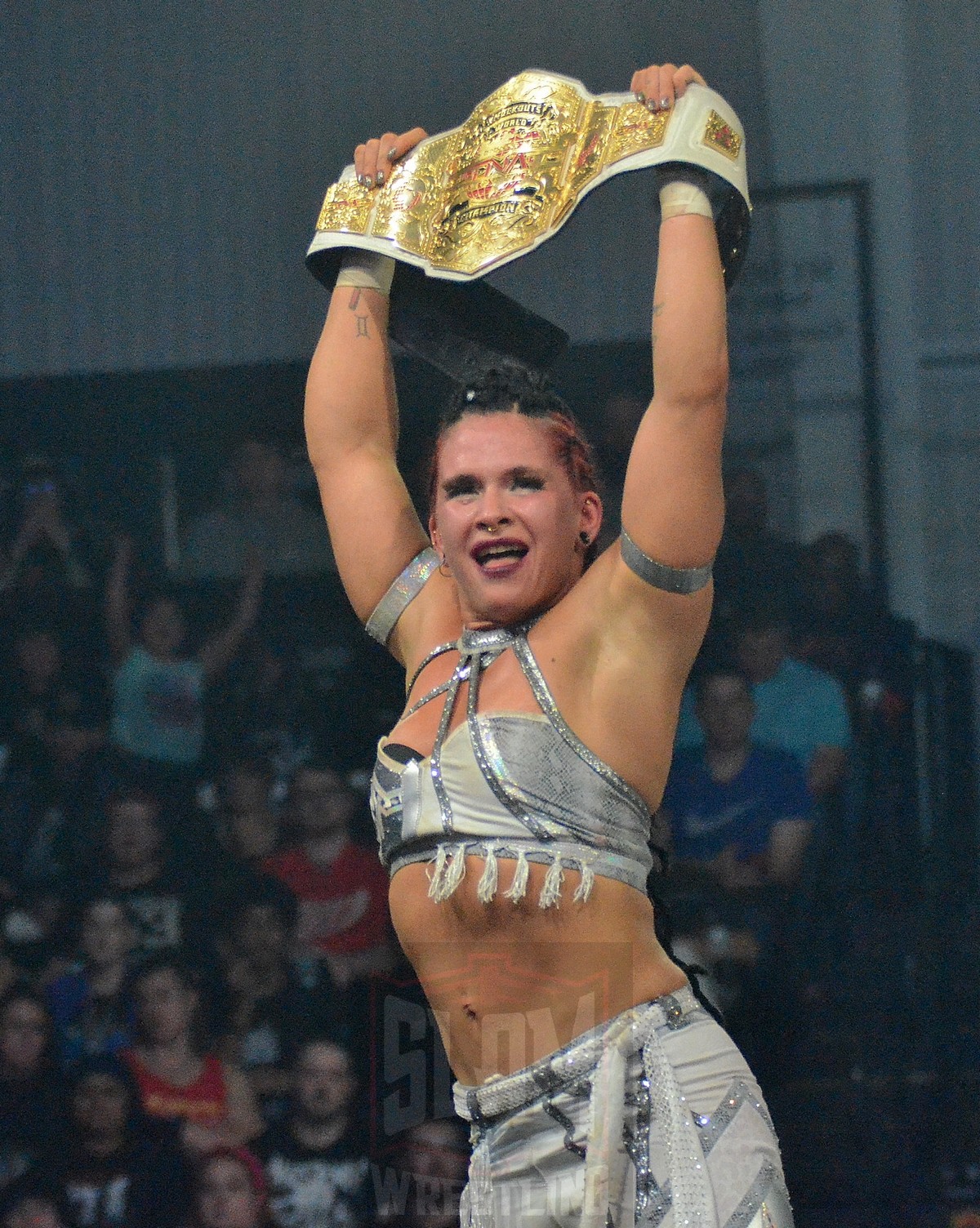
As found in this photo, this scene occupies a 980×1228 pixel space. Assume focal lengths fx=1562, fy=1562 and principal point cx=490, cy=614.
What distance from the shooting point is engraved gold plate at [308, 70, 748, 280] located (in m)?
2.15

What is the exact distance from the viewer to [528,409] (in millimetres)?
2195

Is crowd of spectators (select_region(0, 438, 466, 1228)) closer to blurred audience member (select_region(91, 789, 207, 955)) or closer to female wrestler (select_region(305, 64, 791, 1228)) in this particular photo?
blurred audience member (select_region(91, 789, 207, 955))

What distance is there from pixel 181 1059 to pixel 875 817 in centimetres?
146

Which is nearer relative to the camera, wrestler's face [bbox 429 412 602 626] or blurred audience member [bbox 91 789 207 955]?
wrestler's face [bbox 429 412 602 626]

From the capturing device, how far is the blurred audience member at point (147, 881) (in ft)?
10.5

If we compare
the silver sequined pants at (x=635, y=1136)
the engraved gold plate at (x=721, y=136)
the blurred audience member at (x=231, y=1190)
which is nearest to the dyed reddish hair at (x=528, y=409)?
the engraved gold plate at (x=721, y=136)

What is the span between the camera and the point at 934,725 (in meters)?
2.98

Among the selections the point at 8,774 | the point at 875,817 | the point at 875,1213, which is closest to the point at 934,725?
the point at 875,817

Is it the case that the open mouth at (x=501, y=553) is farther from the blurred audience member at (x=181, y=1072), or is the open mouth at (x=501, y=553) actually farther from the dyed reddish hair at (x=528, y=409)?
the blurred audience member at (x=181, y=1072)

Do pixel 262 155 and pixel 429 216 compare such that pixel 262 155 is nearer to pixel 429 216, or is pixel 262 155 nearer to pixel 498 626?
pixel 429 216

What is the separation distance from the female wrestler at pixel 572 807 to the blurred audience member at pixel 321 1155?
103cm

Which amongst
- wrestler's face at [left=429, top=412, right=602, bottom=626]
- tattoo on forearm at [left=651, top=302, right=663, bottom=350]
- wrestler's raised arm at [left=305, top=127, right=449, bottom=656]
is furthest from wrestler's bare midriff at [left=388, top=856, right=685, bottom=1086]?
tattoo on forearm at [left=651, top=302, right=663, bottom=350]

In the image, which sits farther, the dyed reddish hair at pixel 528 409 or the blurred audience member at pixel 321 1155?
the blurred audience member at pixel 321 1155

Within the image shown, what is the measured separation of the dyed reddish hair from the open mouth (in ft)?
0.42
